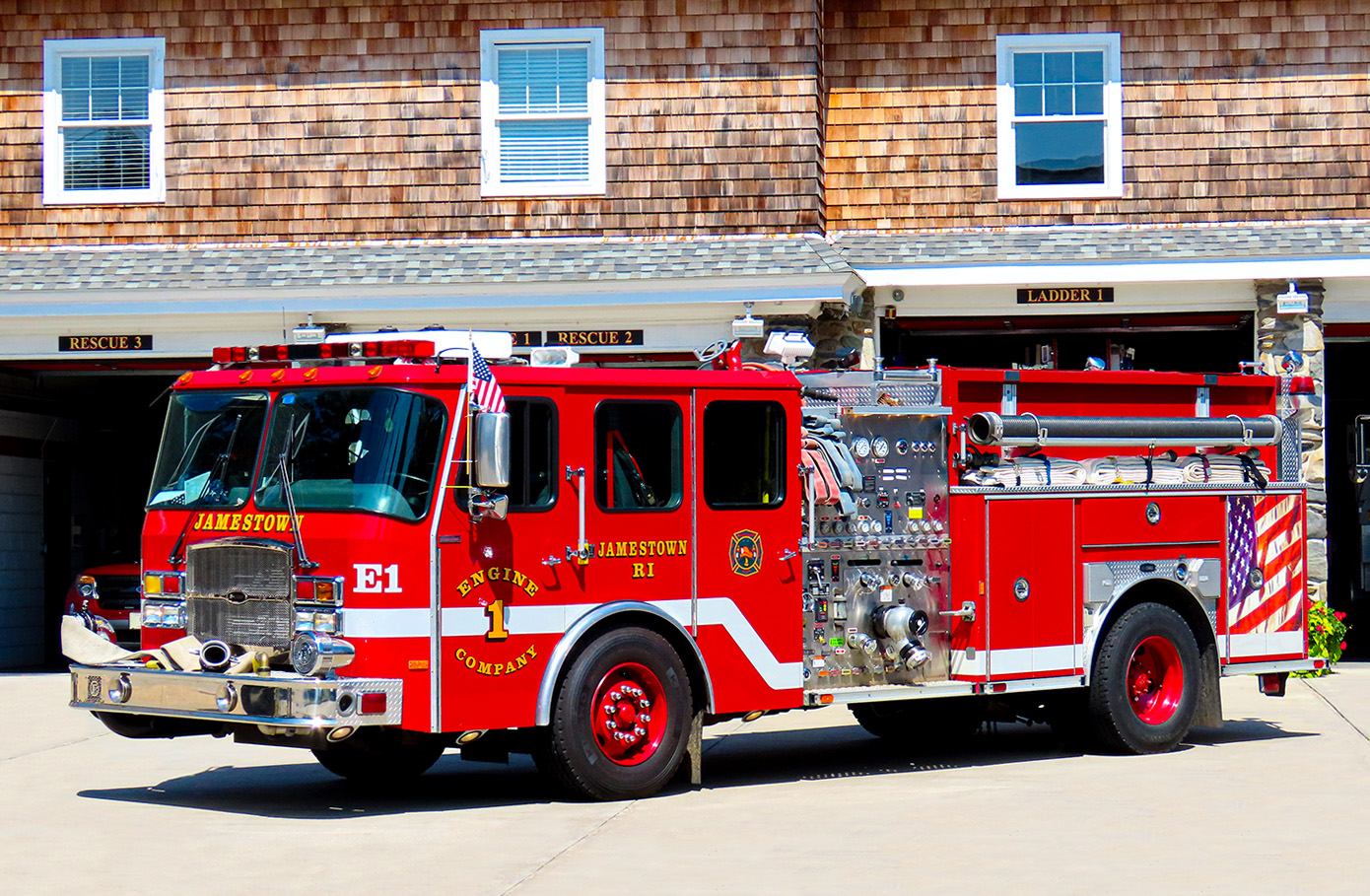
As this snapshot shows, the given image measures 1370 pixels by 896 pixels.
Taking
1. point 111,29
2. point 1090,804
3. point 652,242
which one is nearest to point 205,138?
point 111,29

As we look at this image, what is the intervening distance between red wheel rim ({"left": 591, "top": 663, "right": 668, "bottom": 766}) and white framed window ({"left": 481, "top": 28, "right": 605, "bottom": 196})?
810 cm

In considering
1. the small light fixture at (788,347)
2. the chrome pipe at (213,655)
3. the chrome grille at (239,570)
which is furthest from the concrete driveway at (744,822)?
the small light fixture at (788,347)

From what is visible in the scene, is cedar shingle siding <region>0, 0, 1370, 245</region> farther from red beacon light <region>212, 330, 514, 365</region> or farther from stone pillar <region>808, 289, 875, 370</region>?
red beacon light <region>212, 330, 514, 365</region>

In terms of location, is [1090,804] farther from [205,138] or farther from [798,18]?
[205,138]

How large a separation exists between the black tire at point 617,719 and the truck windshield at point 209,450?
1.90m

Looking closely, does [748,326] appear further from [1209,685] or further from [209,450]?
[209,450]

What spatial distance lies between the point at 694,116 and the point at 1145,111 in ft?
13.3

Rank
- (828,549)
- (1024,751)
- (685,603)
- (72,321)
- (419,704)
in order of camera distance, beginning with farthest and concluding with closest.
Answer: (72,321) → (1024,751) → (828,549) → (685,603) → (419,704)

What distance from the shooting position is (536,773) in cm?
1095

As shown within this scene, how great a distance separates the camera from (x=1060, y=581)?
10.9 meters

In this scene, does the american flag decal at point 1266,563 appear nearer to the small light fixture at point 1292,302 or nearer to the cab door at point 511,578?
the small light fixture at point 1292,302

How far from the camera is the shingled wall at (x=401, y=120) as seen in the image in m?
16.5

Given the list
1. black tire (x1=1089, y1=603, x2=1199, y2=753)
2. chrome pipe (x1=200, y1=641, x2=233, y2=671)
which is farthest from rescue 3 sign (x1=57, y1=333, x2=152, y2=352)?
black tire (x1=1089, y1=603, x2=1199, y2=753)

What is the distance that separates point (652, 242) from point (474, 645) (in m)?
8.21
